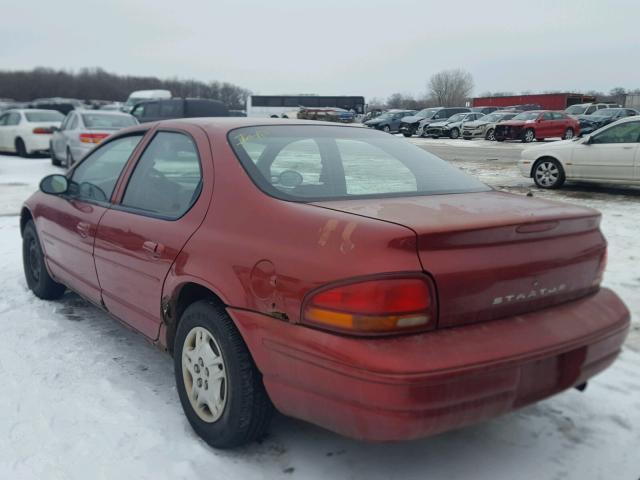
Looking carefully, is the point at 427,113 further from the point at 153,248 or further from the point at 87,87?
the point at 87,87

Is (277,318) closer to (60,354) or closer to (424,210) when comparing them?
(424,210)

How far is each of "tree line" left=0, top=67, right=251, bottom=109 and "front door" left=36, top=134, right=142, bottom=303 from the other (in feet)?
293

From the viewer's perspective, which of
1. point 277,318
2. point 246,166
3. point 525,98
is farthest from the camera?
point 525,98

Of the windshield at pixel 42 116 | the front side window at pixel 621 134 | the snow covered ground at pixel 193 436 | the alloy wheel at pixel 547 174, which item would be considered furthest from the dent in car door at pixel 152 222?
the windshield at pixel 42 116

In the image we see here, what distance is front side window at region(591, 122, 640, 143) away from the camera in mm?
10531

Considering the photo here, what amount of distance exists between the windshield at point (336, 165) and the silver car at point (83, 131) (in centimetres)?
1101

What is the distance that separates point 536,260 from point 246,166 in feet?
4.44

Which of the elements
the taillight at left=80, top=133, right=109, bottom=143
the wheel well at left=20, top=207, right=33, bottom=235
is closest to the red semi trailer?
the taillight at left=80, top=133, right=109, bottom=143

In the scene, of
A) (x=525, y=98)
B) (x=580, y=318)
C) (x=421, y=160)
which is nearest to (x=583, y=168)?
(x=421, y=160)

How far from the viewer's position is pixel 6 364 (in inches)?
143

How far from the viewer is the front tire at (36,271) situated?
15.5 feet

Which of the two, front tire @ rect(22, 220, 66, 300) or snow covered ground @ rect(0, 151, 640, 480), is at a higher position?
front tire @ rect(22, 220, 66, 300)

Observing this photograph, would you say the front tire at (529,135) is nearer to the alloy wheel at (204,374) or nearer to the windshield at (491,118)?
the windshield at (491,118)

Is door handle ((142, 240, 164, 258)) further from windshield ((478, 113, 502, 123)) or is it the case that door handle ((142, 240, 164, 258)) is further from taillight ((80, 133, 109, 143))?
windshield ((478, 113, 502, 123))
